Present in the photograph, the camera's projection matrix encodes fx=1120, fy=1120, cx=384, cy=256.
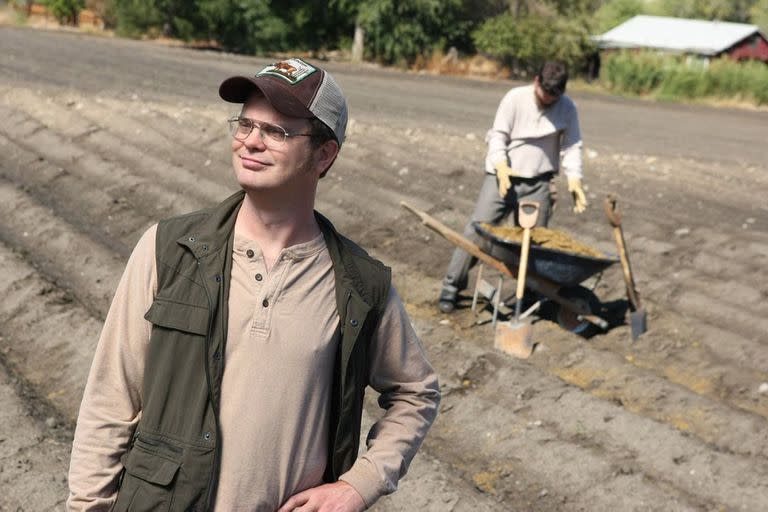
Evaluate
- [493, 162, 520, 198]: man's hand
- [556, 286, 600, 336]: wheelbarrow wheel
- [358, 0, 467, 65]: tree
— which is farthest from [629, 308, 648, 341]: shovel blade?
[358, 0, 467, 65]: tree

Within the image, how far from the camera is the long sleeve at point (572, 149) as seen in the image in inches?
286

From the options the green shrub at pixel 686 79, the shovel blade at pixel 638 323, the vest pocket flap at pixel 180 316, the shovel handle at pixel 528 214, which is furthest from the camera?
the green shrub at pixel 686 79

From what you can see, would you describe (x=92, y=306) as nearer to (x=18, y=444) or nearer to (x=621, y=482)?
(x=18, y=444)

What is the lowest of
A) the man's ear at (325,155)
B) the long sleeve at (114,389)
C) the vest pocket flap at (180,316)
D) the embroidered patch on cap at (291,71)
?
the long sleeve at (114,389)

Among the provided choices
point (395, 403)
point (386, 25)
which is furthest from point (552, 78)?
point (386, 25)

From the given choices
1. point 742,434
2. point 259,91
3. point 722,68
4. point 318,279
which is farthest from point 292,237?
point 722,68

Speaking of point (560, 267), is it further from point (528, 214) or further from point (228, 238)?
point (228, 238)

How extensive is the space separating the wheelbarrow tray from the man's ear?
4602 mm

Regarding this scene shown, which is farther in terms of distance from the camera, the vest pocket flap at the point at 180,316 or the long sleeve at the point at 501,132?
the long sleeve at the point at 501,132

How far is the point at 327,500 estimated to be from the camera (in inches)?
88.5

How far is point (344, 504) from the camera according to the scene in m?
2.26

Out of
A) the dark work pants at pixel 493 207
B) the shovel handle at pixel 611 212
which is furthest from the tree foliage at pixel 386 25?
the dark work pants at pixel 493 207

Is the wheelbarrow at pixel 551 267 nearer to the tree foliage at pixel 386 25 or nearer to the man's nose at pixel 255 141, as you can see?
the man's nose at pixel 255 141

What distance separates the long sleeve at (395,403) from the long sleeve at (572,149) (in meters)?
4.96
